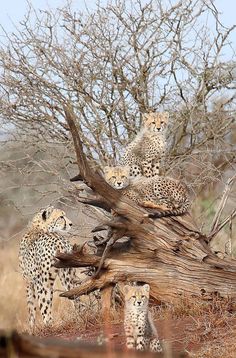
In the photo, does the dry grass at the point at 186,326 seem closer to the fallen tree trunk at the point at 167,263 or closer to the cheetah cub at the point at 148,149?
the fallen tree trunk at the point at 167,263

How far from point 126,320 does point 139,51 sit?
4.70 meters

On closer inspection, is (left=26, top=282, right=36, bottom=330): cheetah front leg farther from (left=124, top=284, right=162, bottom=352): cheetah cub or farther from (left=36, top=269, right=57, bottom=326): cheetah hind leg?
(left=124, top=284, right=162, bottom=352): cheetah cub

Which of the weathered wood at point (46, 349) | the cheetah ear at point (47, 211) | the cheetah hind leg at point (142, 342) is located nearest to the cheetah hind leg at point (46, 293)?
the cheetah ear at point (47, 211)

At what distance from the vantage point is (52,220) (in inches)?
338

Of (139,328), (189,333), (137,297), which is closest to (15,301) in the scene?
(189,333)

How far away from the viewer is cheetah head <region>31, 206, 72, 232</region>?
8.48 meters

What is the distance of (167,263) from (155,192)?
518 millimetres

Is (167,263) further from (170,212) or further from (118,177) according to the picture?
(118,177)

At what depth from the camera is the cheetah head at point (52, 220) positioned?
848cm

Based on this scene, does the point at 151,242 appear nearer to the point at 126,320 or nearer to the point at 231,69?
the point at 126,320

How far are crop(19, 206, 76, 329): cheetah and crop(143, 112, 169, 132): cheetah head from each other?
1344 millimetres

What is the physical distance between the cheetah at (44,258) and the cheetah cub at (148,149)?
4.11 ft

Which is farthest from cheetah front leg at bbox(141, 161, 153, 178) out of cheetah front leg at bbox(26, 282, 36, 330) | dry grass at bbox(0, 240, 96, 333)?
cheetah front leg at bbox(26, 282, 36, 330)

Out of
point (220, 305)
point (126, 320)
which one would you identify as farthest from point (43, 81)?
point (126, 320)
